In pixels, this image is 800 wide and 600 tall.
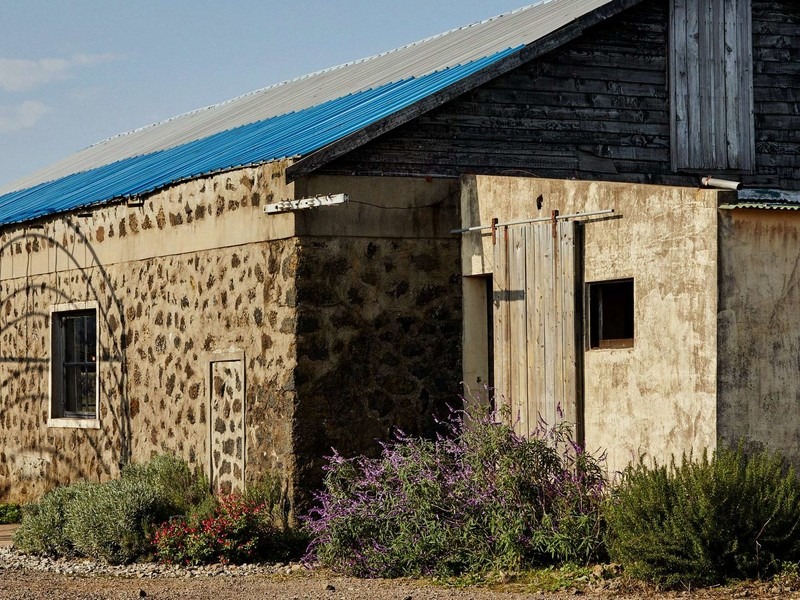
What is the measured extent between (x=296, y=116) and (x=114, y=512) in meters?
5.97

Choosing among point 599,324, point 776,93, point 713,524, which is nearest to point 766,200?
point 599,324

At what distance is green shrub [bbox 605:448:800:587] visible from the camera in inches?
388

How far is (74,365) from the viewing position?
17984 millimetres

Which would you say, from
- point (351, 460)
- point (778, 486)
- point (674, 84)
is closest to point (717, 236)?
point (778, 486)

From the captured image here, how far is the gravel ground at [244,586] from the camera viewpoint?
32.9ft

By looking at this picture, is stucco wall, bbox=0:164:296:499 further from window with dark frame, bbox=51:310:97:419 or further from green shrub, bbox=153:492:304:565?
green shrub, bbox=153:492:304:565

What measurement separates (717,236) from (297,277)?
14.3 ft

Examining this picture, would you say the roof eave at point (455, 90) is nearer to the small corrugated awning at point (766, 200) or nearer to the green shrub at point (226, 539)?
the green shrub at point (226, 539)

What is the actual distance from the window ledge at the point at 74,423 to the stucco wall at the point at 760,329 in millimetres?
8931

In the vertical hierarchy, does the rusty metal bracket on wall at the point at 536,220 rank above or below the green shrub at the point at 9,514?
above

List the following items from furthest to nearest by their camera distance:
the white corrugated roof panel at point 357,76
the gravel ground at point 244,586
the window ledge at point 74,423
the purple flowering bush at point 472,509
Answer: the window ledge at point 74,423 < the white corrugated roof panel at point 357,76 < the purple flowering bush at point 472,509 < the gravel ground at point 244,586

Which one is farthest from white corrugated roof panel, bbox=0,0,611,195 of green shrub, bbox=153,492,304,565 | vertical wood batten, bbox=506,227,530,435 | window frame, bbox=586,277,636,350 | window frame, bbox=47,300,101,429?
green shrub, bbox=153,492,304,565

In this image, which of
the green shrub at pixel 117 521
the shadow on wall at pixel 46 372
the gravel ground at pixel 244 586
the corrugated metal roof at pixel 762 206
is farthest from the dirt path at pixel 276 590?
the shadow on wall at pixel 46 372

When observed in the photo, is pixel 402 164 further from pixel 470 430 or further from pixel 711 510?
pixel 711 510
